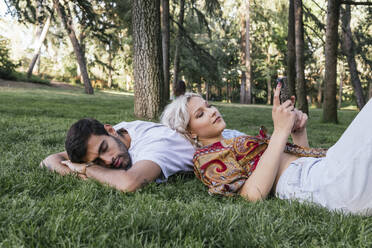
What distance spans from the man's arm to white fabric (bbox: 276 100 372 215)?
3.80 feet

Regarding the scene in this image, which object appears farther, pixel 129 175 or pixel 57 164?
pixel 57 164

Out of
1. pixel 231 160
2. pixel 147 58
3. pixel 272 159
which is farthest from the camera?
pixel 147 58

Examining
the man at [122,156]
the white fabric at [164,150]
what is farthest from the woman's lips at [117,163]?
the white fabric at [164,150]

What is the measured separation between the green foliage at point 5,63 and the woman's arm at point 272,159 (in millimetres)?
→ 22373

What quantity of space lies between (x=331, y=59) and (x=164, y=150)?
28.4ft

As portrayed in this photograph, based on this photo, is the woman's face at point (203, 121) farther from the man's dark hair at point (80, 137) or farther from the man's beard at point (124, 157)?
the man's dark hair at point (80, 137)

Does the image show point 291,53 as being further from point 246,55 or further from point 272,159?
point 246,55

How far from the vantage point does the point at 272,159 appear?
2215 mm

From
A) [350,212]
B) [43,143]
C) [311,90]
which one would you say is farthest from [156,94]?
[311,90]

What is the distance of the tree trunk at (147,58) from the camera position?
7112 millimetres

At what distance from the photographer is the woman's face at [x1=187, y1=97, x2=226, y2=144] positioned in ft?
9.23

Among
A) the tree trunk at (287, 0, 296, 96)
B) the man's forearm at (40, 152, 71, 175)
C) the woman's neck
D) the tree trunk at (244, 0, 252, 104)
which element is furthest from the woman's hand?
the tree trunk at (244, 0, 252, 104)

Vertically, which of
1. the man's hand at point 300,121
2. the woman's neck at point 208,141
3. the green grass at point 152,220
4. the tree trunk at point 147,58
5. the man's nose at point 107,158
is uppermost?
the tree trunk at point 147,58

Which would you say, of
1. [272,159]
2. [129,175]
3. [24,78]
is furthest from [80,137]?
[24,78]
